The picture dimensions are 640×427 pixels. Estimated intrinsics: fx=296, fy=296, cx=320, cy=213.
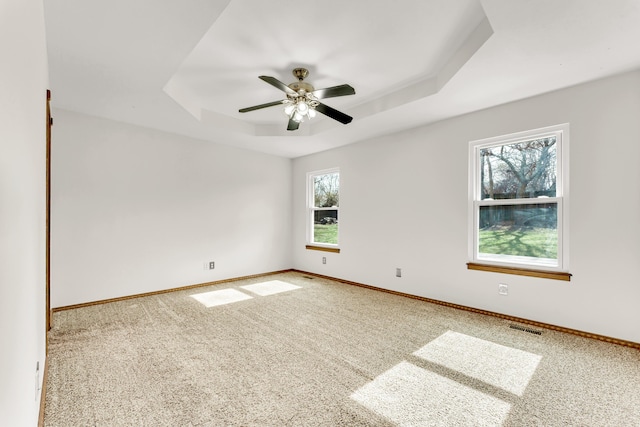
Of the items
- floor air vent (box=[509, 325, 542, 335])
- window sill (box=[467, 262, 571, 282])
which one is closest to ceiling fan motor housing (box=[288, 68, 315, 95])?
window sill (box=[467, 262, 571, 282])

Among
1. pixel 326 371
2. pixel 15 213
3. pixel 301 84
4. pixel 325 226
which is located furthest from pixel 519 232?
pixel 15 213

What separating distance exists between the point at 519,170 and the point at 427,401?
106 inches

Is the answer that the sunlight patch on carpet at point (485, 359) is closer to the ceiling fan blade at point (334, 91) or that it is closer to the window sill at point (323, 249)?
the ceiling fan blade at point (334, 91)

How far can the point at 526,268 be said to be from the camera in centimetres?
315

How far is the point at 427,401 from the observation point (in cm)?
183

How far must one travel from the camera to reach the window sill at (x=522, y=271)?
115 inches

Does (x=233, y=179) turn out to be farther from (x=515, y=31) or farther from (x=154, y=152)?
(x=515, y=31)

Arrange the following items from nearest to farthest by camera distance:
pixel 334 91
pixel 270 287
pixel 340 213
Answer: pixel 334 91 → pixel 270 287 → pixel 340 213

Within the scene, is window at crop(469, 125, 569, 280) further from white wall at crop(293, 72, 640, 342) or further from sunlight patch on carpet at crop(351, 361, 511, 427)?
sunlight patch on carpet at crop(351, 361, 511, 427)

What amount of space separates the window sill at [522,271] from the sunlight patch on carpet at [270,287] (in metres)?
2.54

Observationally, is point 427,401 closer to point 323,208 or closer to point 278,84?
point 278,84

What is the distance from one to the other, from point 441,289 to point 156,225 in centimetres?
401

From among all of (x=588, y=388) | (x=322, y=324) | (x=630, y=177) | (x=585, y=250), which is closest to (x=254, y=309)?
(x=322, y=324)

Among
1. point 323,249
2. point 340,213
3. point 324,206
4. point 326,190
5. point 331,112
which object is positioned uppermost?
point 331,112
